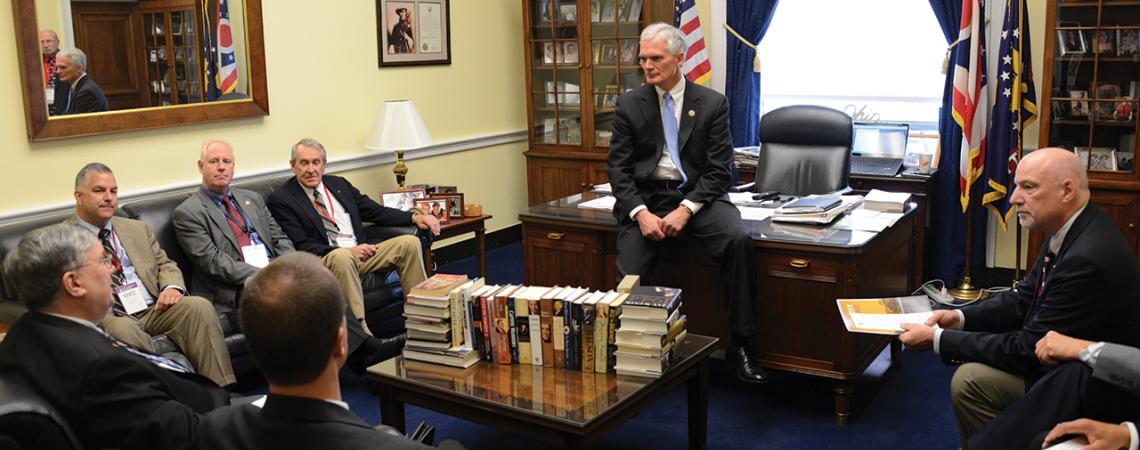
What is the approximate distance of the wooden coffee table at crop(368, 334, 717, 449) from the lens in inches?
115

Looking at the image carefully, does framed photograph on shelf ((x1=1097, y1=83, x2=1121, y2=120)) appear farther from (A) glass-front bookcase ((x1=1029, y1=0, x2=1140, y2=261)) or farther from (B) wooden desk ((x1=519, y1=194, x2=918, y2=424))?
(B) wooden desk ((x1=519, y1=194, x2=918, y2=424))

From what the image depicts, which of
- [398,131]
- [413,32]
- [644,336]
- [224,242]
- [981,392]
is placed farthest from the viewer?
[413,32]

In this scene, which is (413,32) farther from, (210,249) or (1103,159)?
(1103,159)

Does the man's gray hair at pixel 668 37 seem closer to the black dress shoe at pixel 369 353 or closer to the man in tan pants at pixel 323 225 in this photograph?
the man in tan pants at pixel 323 225

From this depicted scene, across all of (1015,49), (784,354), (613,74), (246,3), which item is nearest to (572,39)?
(613,74)

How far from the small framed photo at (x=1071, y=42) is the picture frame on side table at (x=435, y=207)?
3.32 m

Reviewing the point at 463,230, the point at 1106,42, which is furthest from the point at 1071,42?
the point at 463,230

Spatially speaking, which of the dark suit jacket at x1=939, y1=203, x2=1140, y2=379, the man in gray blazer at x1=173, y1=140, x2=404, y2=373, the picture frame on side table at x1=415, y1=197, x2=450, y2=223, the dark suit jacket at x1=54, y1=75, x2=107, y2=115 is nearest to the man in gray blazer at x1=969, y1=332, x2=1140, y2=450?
the dark suit jacket at x1=939, y1=203, x2=1140, y2=379

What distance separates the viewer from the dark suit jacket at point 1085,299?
2.76 metres

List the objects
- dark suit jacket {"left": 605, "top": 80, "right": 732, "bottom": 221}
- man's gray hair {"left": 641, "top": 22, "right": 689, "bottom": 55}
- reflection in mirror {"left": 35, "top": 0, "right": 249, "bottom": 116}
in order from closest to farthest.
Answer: man's gray hair {"left": 641, "top": 22, "right": 689, "bottom": 55} < dark suit jacket {"left": 605, "top": 80, "right": 732, "bottom": 221} < reflection in mirror {"left": 35, "top": 0, "right": 249, "bottom": 116}

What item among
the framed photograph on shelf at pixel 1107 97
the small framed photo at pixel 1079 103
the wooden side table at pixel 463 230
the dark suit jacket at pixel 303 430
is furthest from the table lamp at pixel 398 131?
the dark suit jacket at pixel 303 430

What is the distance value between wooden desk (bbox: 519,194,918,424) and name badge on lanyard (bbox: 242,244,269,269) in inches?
46.9

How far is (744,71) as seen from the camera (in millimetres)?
6512

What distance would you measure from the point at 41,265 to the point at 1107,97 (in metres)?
4.91
